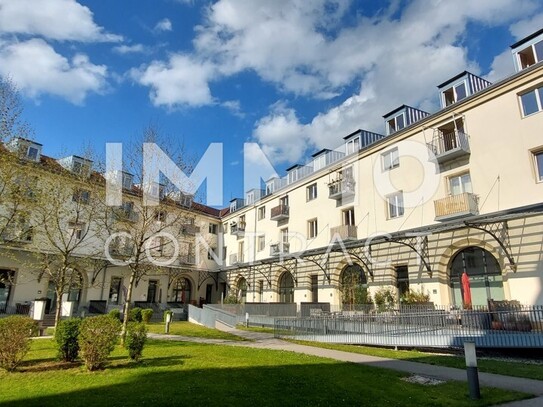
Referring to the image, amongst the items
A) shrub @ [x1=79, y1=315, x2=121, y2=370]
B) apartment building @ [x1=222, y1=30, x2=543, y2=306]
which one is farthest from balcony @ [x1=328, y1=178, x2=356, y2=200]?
shrub @ [x1=79, y1=315, x2=121, y2=370]

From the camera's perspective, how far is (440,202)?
742 inches

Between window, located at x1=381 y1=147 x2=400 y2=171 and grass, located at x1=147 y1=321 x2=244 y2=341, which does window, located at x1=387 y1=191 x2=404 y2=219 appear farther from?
grass, located at x1=147 y1=321 x2=244 y2=341

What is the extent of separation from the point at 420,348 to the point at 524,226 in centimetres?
726

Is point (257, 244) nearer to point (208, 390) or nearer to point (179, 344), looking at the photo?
point (179, 344)

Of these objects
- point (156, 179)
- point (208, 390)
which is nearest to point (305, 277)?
point (156, 179)

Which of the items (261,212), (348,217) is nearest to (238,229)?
(261,212)

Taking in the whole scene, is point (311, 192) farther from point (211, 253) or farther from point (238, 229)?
point (211, 253)

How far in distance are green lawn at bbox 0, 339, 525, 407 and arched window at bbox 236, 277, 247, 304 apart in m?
27.4

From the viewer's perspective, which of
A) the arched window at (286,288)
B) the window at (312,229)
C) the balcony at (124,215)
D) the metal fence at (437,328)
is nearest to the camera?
the metal fence at (437,328)

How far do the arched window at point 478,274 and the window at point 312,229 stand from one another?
38.0 feet

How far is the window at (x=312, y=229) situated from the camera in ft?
95.6

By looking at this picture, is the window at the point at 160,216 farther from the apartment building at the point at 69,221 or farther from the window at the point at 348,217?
the window at the point at 348,217

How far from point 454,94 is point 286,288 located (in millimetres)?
19728

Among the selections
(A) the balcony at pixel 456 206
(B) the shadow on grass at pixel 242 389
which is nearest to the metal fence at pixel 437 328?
(A) the balcony at pixel 456 206
